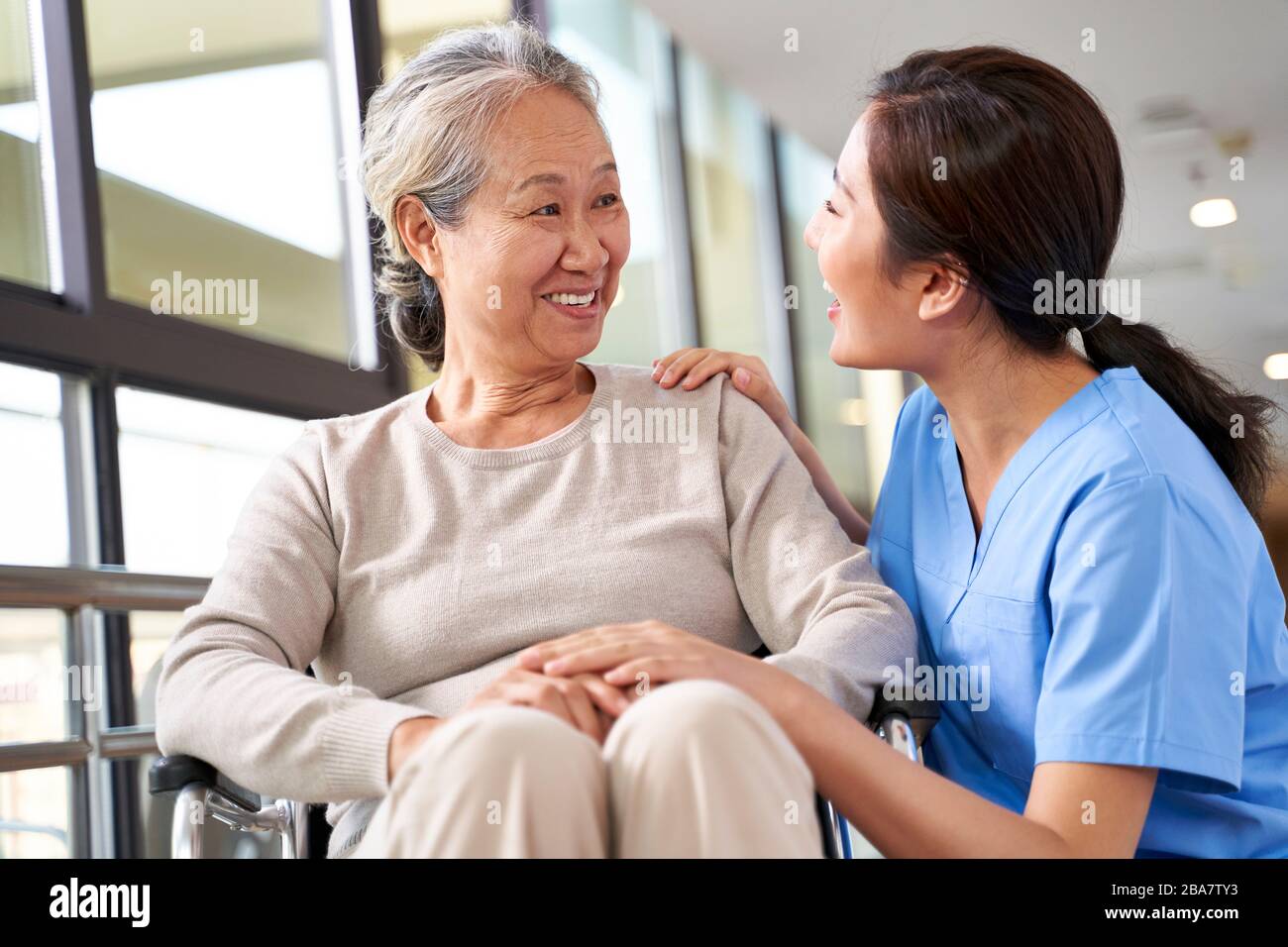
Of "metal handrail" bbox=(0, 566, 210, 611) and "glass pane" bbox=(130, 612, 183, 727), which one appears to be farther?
"glass pane" bbox=(130, 612, 183, 727)

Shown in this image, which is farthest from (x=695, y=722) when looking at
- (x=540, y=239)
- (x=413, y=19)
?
(x=413, y=19)

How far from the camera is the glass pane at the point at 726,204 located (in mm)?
5680

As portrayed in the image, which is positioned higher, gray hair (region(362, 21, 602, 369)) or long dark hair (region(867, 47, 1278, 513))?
gray hair (region(362, 21, 602, 369))

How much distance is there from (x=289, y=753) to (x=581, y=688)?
274 mm

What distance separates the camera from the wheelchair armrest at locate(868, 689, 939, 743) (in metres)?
1.23

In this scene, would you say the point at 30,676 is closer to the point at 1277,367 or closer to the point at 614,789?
the point at 614,789

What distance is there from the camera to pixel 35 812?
2.23 meters

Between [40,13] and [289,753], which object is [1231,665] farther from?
[40,13]

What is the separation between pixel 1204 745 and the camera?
1.13 metres

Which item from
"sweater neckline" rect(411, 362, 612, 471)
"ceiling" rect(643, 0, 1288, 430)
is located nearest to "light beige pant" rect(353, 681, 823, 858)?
"sweater neckline" rect(411, 362, 612, 471)

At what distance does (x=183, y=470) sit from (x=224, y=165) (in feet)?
2.36

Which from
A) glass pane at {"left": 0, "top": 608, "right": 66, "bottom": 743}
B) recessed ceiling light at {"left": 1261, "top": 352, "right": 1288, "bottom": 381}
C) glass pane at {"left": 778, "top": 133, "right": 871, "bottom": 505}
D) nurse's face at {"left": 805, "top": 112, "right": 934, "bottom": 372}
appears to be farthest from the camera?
recessed ceiling light at {"left": 1261, "top": 352, "right": 1288, "bottom": 381}

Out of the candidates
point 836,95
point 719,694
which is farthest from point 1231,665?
point 836,95

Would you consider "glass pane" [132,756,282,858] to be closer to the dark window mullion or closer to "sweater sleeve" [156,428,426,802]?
the dark window mullion
